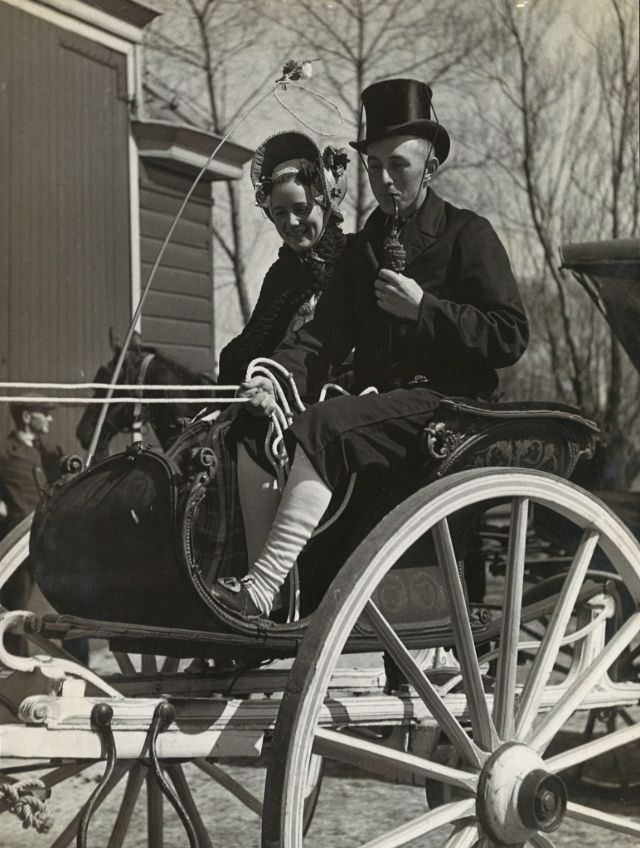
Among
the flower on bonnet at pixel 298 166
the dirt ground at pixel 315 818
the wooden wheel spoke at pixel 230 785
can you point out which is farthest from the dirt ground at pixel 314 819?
the flower on bonnet at pixel 298 166

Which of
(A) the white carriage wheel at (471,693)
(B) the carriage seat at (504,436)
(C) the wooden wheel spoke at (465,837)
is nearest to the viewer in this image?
(A) the white carriage wheel at (471,693)

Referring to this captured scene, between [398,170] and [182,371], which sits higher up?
[398,170]

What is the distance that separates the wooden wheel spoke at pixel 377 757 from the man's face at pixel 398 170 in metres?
1.11

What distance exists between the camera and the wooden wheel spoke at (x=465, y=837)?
8.61ft

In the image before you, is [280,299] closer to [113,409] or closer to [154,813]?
[113,409]

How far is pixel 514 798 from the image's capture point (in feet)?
8.79

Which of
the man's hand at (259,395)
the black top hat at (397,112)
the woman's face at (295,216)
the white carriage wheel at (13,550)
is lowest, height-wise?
the white carriage wheel at (13,550)

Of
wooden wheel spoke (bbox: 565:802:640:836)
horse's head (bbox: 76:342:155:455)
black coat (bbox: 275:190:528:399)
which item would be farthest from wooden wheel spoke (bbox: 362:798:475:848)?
horse's head (bbox: 76:342:155:455)

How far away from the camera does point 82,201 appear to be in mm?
2955

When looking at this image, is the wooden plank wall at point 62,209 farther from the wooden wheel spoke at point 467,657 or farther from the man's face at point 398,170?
the wooden wheel spoke at point 467,657

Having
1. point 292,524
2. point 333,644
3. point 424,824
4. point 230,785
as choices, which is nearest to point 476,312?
point 292,524

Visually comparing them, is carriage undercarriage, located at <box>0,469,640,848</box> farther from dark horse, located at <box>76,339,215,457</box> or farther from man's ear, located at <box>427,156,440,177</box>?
man's ear, located at <box>427,156,440,177</box>

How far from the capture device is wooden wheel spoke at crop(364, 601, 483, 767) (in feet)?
8.38

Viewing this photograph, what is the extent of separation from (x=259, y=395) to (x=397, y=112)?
67 cm
